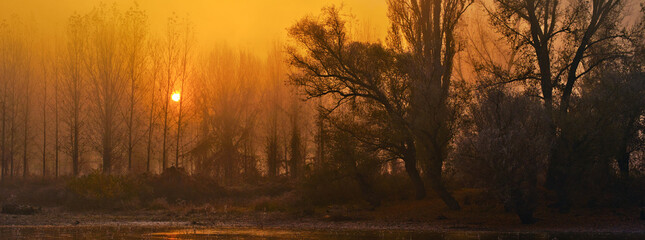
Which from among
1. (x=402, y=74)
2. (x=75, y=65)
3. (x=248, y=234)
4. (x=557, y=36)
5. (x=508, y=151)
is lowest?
(x=248, y=234)

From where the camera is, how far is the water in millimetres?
16780

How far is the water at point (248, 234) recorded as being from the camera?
16.8 metres

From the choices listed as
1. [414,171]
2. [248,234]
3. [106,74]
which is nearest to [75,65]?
[106,74]

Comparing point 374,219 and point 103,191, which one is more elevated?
point 103,191

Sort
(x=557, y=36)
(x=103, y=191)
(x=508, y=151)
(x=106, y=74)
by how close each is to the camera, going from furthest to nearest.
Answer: (x=106, y=74), (x=103, y=191), (x=557, y=36), (x=508, y=151)

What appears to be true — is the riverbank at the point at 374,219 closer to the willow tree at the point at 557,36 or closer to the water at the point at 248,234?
the water at the point at 248,234

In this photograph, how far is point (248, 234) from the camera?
18141mm

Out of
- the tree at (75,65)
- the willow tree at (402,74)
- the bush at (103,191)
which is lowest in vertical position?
the bush at (103,191)

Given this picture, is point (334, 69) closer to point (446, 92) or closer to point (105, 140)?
point (446, 92)

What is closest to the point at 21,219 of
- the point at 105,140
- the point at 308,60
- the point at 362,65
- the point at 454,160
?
the point at 308,60

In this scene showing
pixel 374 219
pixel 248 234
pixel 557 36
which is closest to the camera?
pixel 248 234

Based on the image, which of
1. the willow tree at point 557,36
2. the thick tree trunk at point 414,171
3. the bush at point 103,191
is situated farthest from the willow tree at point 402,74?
the bush at point 103,191

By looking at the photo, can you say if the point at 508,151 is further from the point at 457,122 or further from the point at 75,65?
the point at 75,65

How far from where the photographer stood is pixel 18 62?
48.4 metres
